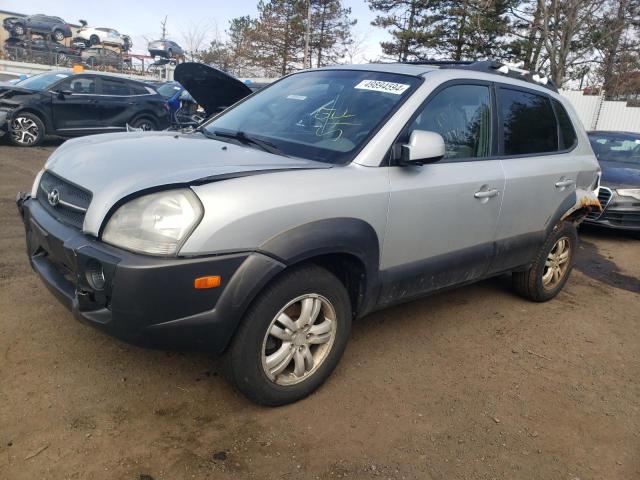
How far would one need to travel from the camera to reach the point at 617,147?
28.1 feet

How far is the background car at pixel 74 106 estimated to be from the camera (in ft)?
34.6

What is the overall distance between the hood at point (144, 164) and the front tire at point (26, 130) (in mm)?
8916

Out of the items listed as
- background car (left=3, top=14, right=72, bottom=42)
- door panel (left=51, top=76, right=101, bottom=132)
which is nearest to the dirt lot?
door panel (left=51, top=76, right=101, bottom=132)

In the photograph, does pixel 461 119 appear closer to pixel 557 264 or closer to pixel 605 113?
pixel 557 264

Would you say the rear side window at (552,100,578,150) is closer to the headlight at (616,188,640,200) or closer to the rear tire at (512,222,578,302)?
the rear tire at (512,222,578,302)

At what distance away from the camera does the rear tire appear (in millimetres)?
4305

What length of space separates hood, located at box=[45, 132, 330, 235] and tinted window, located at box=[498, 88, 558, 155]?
1.73 metres

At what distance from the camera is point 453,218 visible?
10.5ft

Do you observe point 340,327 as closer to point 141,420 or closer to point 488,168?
point 141,420

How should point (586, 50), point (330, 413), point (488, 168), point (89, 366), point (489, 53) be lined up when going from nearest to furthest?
point (330, 413)
point (89, 366)
point (488, 168)
point (586, 50)
point (489, 53)

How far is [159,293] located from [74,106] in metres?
10.5

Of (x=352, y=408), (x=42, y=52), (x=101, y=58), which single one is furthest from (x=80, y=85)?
(x=42, y=52)

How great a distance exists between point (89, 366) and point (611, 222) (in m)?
6.97

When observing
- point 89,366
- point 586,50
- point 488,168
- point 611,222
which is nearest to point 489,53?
point 586,50
